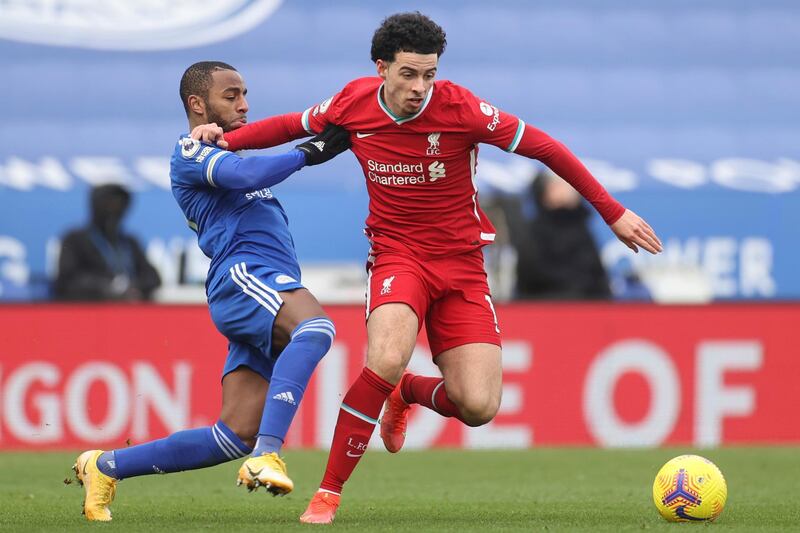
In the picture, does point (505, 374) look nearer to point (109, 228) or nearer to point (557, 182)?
point (557, 182)

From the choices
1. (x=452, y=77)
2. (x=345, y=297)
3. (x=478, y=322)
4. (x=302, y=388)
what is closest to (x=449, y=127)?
(x=478, y=322)

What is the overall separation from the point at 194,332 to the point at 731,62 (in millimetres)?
7564

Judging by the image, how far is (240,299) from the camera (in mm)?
5941

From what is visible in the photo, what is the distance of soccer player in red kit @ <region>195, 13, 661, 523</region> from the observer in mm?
6016

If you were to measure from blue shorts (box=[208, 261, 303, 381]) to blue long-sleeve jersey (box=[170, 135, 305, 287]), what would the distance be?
7cm

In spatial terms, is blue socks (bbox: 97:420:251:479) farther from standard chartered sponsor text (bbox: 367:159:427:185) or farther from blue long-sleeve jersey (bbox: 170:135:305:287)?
standard chartered sponsor text (bbox: 367:159:427:185)

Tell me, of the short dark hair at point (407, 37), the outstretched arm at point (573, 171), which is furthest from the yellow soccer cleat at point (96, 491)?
the outstretched arm at point (573, 171)

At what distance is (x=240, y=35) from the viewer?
15281 mm

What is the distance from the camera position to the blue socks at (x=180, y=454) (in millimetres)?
5949

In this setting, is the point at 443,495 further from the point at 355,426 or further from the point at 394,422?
the point at 355,426

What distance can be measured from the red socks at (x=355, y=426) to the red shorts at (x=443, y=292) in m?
0.38

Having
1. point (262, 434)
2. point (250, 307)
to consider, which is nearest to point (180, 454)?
point (262, 434)

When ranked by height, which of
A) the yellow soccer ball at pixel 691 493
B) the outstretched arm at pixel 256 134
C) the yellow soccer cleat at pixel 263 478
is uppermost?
the outstretched arm at pixel 256 134

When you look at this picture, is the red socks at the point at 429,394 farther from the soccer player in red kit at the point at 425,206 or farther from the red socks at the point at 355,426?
the red socks at the point at 355,426
